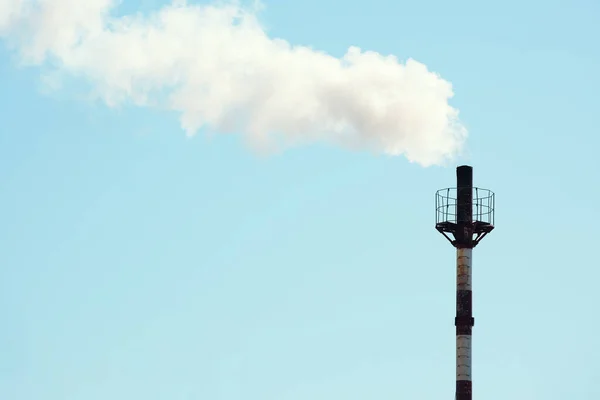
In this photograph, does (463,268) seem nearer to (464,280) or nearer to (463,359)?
(464,280)

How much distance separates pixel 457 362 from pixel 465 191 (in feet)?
22.3

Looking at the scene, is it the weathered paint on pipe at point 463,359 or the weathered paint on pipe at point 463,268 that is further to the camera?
the weathered paint on pipe at point 463,268

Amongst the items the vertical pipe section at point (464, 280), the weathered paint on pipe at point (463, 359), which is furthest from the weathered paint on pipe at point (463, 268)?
the weathered paint on pipe at point (463, 359)

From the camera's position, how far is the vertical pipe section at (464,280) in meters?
57.7

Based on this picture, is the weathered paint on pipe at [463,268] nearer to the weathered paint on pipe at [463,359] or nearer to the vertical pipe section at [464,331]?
the vertical pipe section at [464,331]

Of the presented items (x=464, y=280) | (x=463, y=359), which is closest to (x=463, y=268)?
(x=464, y=280)

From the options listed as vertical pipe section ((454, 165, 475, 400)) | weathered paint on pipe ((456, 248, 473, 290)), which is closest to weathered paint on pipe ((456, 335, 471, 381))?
vertical pipe section ((454, 165, 475, 400))

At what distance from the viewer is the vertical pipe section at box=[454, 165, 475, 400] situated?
5772cm

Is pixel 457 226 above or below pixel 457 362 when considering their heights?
above

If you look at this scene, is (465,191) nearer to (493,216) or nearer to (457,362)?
(493,216)

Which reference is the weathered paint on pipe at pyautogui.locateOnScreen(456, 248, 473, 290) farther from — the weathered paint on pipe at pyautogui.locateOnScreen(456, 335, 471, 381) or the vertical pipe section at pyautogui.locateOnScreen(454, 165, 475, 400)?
the weathered paint on pipe at pyautogui.locateOnScreen(456, 335, 471, 381)

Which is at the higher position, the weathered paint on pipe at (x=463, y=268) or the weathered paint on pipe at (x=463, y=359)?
the weathered paint on pipe at (x=463, y=268)

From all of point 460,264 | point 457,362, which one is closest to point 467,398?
point 457,362

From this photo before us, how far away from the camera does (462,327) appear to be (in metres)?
57.9
